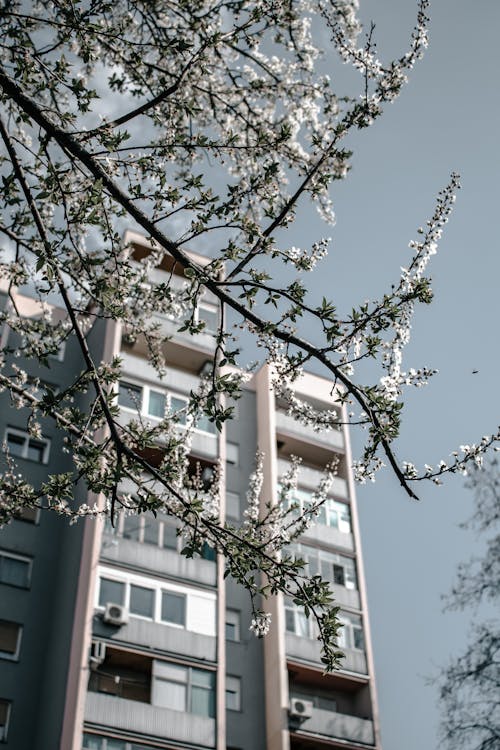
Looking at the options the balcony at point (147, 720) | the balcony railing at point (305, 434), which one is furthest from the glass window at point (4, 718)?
the balcony railing at point (305, 434)

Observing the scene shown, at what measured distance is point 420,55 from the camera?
22.9 feet

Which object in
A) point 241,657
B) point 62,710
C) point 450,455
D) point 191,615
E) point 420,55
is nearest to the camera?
point 450,455

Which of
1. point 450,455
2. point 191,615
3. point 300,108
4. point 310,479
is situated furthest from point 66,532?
point 450,455

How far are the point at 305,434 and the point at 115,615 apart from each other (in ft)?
38.9

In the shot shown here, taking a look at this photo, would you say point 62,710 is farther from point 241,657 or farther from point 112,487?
point 112,487

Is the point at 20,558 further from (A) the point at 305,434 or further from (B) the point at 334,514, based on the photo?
(A) the point at 305,434

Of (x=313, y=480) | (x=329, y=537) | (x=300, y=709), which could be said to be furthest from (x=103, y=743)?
(x=313, y=480)

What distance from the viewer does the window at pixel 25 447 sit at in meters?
26.6

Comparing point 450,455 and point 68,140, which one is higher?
point 68,140

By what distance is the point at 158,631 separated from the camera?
22719 mm

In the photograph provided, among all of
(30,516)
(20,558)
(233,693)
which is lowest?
(233,693)

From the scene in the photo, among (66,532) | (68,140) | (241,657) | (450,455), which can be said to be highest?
(66,532)

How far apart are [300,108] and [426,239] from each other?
21.5ft

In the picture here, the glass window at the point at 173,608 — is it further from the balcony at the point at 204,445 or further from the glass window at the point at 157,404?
the glass window at the point at 157,404
